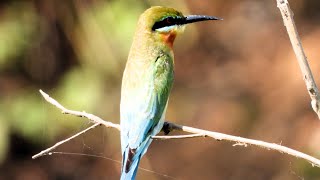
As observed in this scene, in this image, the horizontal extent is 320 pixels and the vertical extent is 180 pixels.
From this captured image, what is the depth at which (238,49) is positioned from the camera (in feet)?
18.8

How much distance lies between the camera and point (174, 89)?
5320 mm

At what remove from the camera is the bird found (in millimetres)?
2295

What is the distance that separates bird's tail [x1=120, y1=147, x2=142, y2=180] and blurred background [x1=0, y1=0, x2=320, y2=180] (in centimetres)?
142

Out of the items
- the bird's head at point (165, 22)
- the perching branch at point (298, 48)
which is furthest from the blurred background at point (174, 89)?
the perching branch at point (298, 48)

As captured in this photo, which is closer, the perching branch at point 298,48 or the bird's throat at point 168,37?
the perching branch at point 298,48

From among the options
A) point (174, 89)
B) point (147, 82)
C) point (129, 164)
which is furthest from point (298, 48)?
point (174, 89)

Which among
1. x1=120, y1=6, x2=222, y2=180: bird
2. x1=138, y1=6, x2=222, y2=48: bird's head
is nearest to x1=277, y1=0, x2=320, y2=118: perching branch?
x1=120, y1=6, x2=222, y2=180: bird

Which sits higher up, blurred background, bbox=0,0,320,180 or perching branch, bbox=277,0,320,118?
perching branch, bbox=277,0,320,118

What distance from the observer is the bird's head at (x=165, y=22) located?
2.54 m

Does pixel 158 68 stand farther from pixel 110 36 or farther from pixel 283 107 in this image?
pixel 283 107

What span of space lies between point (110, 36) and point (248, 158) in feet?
4.92

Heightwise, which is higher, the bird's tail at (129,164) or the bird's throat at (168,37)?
the bird's throat at (168,37)

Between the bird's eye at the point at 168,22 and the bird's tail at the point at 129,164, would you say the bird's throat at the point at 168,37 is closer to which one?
the bird's eye at the point at 168,22

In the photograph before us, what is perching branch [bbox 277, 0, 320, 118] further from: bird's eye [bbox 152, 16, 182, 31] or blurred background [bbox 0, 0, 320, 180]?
blurred background [bbox 0, 0, 320, 180]
